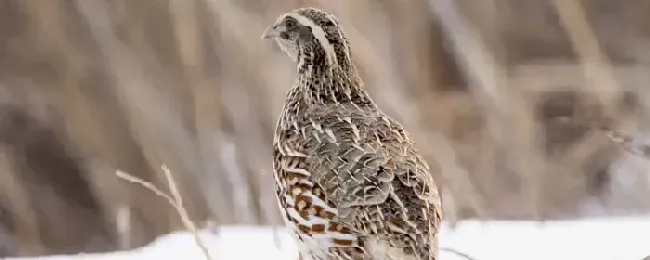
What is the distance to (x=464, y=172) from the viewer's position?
1371 millimetres

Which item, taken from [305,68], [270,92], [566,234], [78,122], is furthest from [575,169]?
[78,122]

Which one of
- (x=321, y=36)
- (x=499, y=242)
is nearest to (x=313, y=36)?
(x=321, y=36)

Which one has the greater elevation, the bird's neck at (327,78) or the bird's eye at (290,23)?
the bird's eye at (290,23)

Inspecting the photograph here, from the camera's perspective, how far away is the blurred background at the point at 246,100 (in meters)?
1.30

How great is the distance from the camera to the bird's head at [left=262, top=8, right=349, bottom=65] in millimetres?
800

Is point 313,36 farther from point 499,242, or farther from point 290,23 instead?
point 499,242

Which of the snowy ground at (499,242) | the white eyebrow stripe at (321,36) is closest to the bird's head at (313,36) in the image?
the white eyebrow stripe at (321,36)

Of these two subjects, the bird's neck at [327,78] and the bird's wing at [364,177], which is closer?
the bird's wing at [364,177]

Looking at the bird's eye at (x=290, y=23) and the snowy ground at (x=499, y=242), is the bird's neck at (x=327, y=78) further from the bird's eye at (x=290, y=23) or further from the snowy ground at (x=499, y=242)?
the snowy ground at (x=499, y=242)

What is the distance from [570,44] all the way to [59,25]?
1019 mm

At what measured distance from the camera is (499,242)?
1082mm

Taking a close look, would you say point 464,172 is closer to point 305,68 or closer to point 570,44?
point 570,44

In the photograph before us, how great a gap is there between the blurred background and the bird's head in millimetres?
445

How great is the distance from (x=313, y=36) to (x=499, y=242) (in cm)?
49
